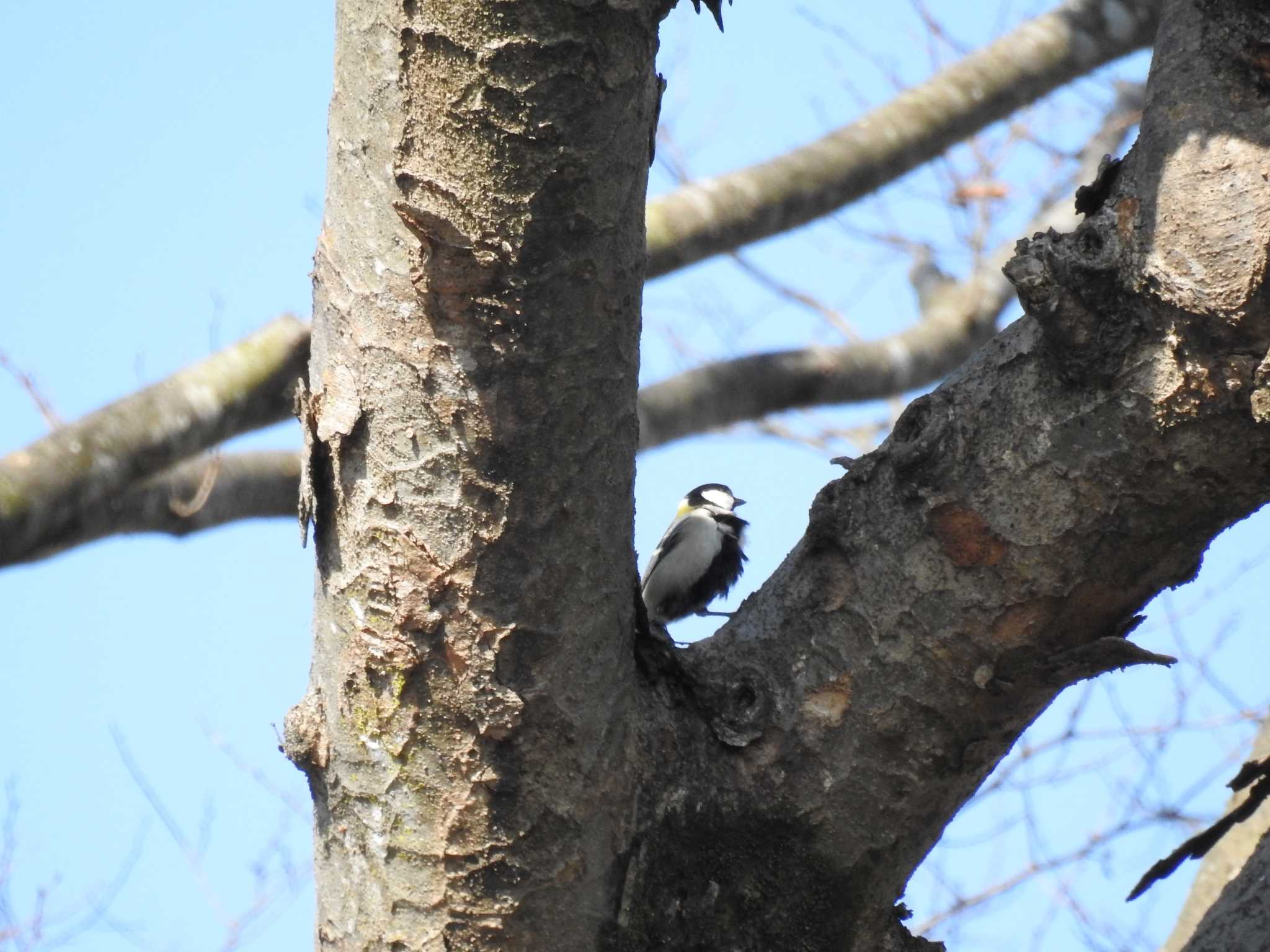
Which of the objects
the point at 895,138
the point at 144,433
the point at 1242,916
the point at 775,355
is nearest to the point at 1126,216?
the point at 1242,916

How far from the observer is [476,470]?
4.58 feet

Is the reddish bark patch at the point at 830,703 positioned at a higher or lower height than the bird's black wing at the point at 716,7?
lower

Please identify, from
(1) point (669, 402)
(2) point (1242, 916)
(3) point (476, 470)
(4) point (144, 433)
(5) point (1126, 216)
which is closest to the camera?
(3) point (476, 470)

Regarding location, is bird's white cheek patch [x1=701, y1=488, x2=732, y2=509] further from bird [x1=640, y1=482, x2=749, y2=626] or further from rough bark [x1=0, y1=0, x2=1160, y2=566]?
rough bark [x1=0, y1=0, x2=1160, y2=566]

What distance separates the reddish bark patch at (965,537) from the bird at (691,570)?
3.88 m

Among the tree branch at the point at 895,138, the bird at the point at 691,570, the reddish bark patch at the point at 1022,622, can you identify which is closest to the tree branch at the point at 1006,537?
the reddish bark patch at the point at 1022,622

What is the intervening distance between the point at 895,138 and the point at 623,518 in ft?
7.14

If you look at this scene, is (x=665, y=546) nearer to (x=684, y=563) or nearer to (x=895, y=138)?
(x=684, y=563)

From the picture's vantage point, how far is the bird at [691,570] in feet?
18.5

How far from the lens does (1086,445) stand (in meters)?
1.52

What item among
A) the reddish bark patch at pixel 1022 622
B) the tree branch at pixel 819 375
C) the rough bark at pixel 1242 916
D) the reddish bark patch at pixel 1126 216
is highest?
the tree branch at pixel 819 375

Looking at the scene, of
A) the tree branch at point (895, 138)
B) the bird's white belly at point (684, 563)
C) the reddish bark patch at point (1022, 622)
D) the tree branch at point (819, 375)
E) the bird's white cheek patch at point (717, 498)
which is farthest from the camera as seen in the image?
the bird's white cheek patch at point (717, 498)

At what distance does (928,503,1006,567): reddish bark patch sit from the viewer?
1.57 m

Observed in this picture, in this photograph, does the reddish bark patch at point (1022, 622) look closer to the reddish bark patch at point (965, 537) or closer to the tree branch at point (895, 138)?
the reddish bark patch at point (965, 537)
